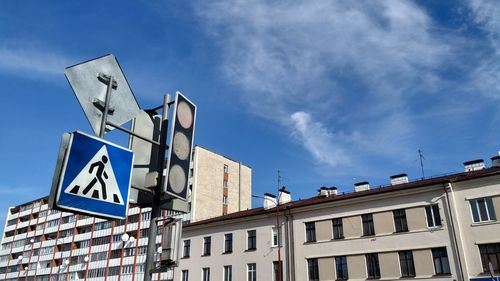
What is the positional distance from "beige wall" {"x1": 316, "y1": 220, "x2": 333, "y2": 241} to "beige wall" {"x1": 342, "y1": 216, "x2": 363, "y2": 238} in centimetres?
130

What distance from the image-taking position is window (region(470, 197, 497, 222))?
93.4ft

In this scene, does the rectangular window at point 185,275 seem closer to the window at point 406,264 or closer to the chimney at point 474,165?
the window at point 406,264

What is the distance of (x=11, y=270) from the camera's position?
8762cm

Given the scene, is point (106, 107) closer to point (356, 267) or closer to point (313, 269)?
point (356, 267)

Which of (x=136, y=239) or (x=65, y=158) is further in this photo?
(x=136, y=239)

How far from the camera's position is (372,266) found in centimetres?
3116

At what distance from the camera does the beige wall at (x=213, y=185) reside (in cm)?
6141

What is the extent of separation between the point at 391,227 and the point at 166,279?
3333 centimetres

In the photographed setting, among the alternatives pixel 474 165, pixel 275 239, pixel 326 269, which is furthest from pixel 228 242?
pixel 474 165

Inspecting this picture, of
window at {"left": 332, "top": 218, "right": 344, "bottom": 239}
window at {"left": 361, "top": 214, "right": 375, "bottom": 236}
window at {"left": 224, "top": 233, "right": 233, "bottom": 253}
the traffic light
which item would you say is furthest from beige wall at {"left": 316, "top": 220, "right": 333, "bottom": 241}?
the traffic light

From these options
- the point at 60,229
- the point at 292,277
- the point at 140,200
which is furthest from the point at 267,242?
the point at 60,229

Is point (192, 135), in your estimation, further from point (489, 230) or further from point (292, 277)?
point (292, 277)

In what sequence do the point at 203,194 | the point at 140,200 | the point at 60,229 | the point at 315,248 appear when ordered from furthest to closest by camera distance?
the point at 60,229 → the point at 203,194 → the point at 315,248 → the point at 140,200

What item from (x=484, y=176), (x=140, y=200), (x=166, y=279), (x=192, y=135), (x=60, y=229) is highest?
(x=60, y=229)
